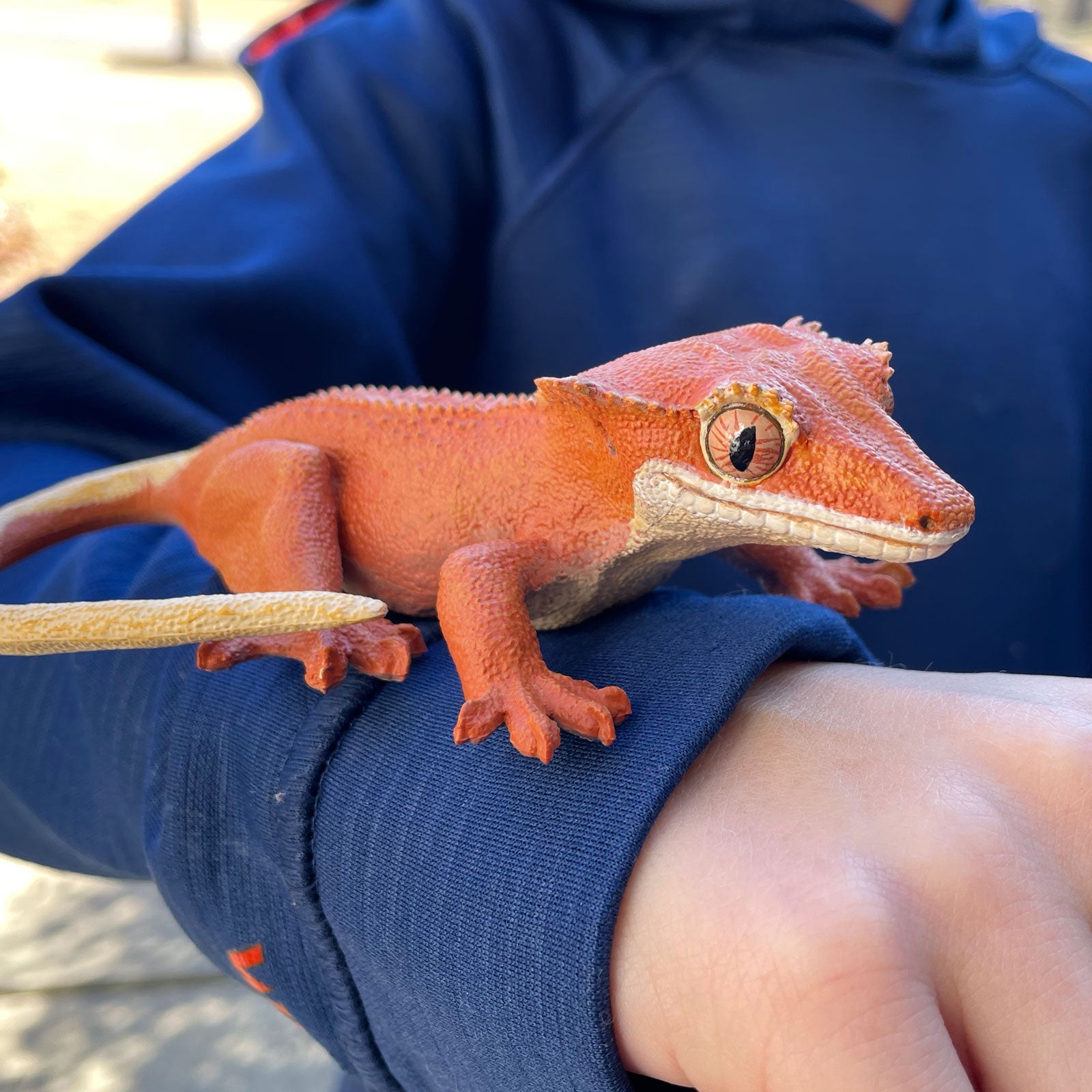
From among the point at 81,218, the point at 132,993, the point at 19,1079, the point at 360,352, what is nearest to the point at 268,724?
the point at 360,352

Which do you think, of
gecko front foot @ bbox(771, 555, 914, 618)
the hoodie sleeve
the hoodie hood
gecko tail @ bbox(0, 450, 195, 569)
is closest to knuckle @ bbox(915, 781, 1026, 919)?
the hoodie sleeve

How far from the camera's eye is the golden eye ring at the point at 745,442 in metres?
0.46

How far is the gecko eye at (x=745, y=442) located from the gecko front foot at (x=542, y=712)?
14 cm

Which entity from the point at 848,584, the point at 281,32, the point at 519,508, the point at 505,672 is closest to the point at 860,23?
the point at 281,32

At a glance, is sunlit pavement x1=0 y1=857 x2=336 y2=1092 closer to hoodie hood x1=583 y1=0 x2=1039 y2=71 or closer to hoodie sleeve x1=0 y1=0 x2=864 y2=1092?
hoodie sleeve x1=0 y1=0 x2=864 y2=1092

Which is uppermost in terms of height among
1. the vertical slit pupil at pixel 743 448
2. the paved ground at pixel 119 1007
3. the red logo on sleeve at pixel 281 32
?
the red logo on sleeve at pixel 281 32

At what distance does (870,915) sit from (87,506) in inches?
23.5

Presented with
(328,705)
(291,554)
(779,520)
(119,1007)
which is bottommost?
(119,1007)

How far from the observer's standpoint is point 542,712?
0.51 meters

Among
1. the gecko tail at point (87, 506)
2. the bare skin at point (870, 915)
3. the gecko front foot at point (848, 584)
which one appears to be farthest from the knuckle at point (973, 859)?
the gecko tail at point (87, 506)

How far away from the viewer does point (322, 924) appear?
58cm

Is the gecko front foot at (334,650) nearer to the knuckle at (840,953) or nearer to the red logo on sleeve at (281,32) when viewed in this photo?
the knuckle at (840,953)

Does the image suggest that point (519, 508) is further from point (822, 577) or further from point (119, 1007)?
point (119, 1007)

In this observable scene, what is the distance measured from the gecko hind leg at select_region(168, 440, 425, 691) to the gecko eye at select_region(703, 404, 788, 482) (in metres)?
0.22
